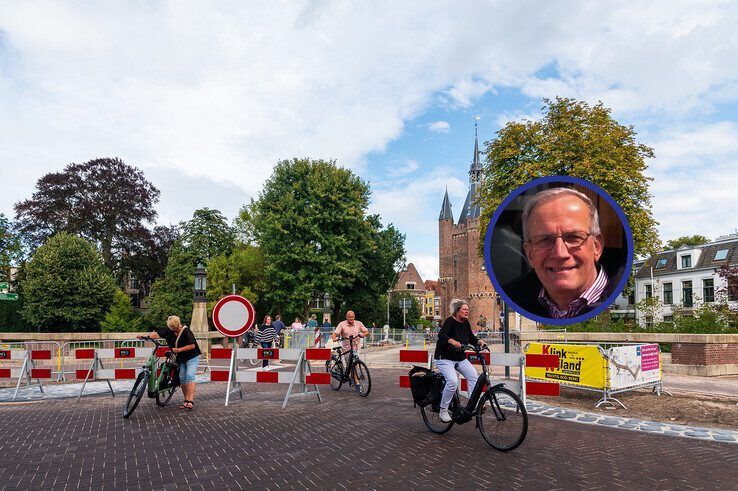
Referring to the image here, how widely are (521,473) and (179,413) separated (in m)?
5.69

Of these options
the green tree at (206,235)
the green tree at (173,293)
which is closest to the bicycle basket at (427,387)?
the green tree at (173,293)

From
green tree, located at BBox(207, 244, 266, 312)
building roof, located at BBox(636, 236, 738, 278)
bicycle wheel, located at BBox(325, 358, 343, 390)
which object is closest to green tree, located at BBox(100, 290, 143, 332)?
green tree, located at BBox(207, 244, 266, 312)

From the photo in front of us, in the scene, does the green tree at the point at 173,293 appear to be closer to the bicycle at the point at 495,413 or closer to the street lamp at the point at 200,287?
the street lamp at the point at 200,287

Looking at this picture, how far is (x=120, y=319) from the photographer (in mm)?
39594

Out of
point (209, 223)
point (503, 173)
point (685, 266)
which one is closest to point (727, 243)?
point (685, 266)

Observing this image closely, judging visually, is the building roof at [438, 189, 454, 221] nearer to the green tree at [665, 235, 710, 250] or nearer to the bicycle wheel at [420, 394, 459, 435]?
the green tree at [665, 235, 710, 250]

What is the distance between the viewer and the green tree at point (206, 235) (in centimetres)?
4866

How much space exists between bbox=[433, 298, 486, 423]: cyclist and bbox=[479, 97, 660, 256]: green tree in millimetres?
19882

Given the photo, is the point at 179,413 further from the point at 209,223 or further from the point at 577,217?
the point at 209,223

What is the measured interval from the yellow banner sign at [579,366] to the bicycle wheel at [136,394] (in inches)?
298

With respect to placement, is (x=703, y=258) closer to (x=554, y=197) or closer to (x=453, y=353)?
(x=554, y=197)

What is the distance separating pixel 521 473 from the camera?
529 centimetres

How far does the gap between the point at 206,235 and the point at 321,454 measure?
45834mm

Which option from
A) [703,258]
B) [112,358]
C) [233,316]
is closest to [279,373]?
[233,316]
